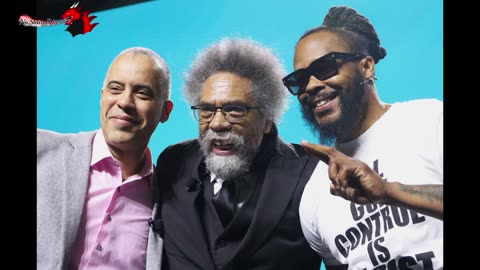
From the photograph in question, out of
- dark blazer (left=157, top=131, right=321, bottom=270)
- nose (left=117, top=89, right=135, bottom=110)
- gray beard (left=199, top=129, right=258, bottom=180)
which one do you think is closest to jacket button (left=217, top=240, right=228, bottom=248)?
dark blazer (left=157, top=131, right=321, bottom=270)

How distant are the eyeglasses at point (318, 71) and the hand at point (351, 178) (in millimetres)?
259

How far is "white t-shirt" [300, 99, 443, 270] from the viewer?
212cm

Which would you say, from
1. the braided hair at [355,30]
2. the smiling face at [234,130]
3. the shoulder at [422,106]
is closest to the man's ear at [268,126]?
the smiling face at [234,130]

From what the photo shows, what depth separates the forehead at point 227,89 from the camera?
255cm

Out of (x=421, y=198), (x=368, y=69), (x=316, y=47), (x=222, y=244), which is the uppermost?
(x=316, y=47)

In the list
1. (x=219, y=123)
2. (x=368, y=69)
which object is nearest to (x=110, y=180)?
(x=219, y=123)

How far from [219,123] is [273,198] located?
1.34 feet

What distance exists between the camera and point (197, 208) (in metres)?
2.56

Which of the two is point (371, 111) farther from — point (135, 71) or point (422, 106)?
point (135, 71)

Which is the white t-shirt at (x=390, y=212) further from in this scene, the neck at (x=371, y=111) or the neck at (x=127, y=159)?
the neck at (x=127, y=159)

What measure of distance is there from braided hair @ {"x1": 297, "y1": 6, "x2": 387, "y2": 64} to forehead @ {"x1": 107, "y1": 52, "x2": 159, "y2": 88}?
836mm

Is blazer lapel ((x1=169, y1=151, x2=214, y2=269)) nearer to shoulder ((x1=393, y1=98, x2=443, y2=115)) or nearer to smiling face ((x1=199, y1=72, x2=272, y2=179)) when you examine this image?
smiling face ((x1=199, y1=72, x2=272, y2=179))

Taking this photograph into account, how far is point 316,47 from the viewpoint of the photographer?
241cm
